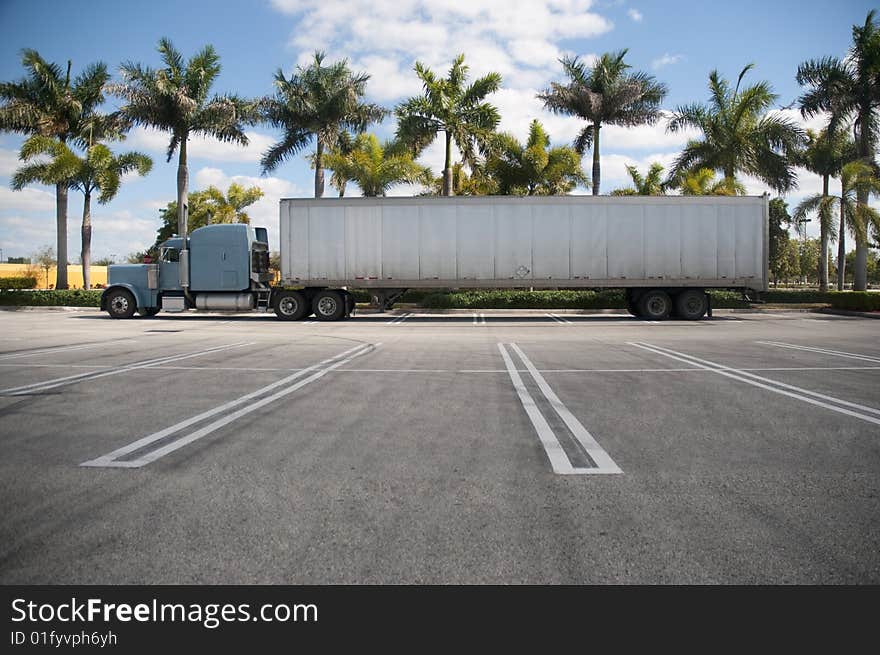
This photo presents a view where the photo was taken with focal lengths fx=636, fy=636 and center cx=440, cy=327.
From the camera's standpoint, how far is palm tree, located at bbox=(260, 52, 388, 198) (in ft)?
106

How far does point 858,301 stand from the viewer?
27047 millimetres

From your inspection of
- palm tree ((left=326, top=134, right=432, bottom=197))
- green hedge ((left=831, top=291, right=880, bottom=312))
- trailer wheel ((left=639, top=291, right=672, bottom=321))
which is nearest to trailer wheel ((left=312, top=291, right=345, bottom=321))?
trailer wheel ((left=639, top=291, right=672, bottom=321))

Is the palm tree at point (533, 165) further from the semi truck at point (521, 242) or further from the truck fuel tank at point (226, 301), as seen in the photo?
the truck fuel tank at point (226, 301)

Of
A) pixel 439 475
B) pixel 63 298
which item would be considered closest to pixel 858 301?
pixel 439 475

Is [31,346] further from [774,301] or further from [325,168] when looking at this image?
[774,301]

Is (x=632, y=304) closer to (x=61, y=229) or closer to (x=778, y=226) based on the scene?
(x=61, y=229)

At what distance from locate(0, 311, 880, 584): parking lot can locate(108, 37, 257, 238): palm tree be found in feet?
83.9

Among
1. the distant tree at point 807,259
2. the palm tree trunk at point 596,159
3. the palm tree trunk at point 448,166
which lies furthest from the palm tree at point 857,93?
the distant tree at point 807,259

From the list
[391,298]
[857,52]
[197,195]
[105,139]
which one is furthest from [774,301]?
[197,195]

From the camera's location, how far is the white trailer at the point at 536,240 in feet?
75.2

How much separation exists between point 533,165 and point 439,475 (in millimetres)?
30590

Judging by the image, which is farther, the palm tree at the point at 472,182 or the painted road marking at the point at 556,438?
the palm tree at the point at 472,182

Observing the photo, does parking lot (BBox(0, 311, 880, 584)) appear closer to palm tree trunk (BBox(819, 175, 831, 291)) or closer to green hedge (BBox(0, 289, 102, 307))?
green hedge (BBox(0, 289, 102, 307))

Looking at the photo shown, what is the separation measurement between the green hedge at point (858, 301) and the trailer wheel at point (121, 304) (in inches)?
1164
